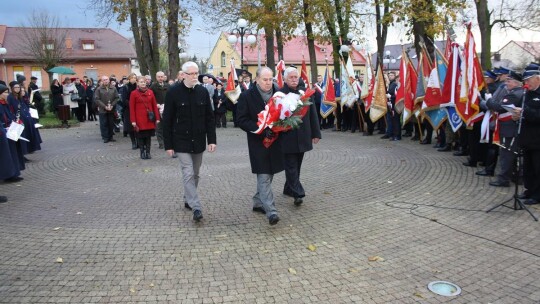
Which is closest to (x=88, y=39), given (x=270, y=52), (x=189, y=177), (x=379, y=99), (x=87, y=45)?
(x=87, y=45)

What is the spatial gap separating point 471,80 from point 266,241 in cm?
622

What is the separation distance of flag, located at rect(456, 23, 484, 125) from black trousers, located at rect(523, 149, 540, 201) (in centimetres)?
248

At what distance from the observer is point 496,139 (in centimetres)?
782

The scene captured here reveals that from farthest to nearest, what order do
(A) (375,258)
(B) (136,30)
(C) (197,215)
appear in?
(B) (136,30) < (C) (197,215) < (A) (375,258)

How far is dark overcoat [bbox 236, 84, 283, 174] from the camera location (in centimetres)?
588

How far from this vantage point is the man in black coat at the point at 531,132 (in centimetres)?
634

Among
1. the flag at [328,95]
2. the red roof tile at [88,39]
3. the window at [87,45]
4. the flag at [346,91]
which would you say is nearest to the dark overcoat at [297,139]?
the flag at [328,95]

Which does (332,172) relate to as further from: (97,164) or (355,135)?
(355,135)

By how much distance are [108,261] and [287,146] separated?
287cm

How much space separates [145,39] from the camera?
813 inches

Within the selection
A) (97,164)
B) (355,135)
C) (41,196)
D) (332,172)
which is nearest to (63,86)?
(97,164)

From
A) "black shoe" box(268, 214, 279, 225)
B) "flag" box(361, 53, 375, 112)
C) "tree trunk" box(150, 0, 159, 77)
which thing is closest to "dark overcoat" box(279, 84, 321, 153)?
"black shoe" box(268, 214, 279, 225)

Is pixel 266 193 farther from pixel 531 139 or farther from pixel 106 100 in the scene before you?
pixel 106 100

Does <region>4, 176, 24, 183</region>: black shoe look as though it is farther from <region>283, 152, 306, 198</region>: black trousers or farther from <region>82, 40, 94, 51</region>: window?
<region>82, 40, 94, 51</region>: window
